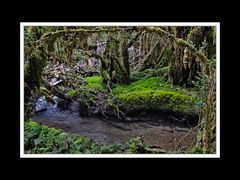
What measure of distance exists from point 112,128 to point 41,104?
0.61 metres

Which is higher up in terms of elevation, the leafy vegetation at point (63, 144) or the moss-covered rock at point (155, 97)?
the moss-covered rock at point (155, 97)

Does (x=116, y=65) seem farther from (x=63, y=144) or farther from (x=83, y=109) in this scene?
(x=63, y=144)

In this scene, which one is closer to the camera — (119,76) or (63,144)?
(63,144)

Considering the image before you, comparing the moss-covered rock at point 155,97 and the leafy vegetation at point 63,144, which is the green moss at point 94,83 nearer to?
the moss-covered rock at point 155,97

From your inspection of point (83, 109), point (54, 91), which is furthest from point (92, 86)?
point (54, 91)

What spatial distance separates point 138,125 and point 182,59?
0.66m

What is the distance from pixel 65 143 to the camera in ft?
11.5

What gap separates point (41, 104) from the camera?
3588 millimetres

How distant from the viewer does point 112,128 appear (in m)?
3.60

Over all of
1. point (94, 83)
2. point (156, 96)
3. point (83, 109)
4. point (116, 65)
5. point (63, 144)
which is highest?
point (116, 65)

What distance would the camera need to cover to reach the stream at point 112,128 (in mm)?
3559

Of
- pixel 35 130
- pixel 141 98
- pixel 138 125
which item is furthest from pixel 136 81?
pixel 35 130

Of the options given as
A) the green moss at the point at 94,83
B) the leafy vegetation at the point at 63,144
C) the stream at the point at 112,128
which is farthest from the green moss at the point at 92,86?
the leafy vegetation at the point at 63,144

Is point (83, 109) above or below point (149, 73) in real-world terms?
below
